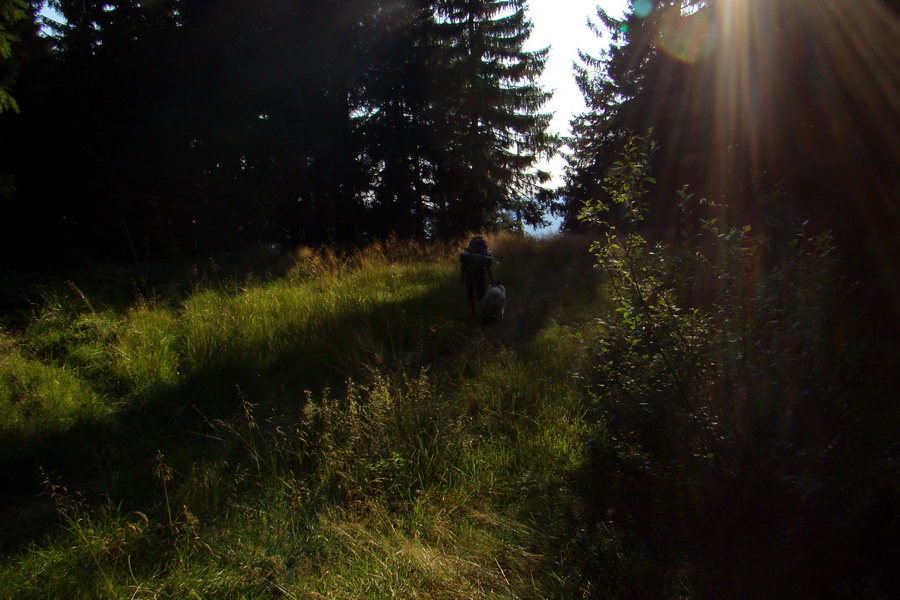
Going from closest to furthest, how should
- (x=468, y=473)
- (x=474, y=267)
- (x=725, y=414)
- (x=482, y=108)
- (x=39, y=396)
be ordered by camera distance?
(x=725, y=414) < (x=468, y=473) < (x=39, y=396) < (x=474, y=267) < (x=482, y=108)

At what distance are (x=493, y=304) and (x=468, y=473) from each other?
13.9ft

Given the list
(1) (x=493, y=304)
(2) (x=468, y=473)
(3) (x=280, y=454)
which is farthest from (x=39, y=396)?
(1) (x=493, y=304)

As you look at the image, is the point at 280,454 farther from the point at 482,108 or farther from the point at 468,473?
the point at 482,108

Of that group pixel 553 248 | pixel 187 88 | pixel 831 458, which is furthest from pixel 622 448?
pixel 187 88

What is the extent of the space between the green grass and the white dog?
2.06 m

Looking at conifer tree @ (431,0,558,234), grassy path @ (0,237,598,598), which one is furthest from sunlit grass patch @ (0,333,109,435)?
conifer tree @ (431,0,558,234)

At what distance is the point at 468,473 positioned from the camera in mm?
3449

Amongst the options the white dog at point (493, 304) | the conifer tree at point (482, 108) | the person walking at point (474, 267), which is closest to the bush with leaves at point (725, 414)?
the white dog at point (493, 304)

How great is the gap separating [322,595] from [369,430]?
140 cm

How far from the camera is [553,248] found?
44.4ft

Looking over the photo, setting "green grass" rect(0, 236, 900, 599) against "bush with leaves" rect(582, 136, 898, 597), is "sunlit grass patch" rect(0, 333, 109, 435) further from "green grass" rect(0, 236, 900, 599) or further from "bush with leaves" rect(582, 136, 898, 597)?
"bush with leaves" rect(582, 136, 898, 597)

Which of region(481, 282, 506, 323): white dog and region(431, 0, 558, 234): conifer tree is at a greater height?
region(431, 0, 558, 234): conifer tree

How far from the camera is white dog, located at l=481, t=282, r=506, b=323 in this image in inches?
293

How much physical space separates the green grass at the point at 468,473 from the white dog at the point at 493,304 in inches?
81.2
